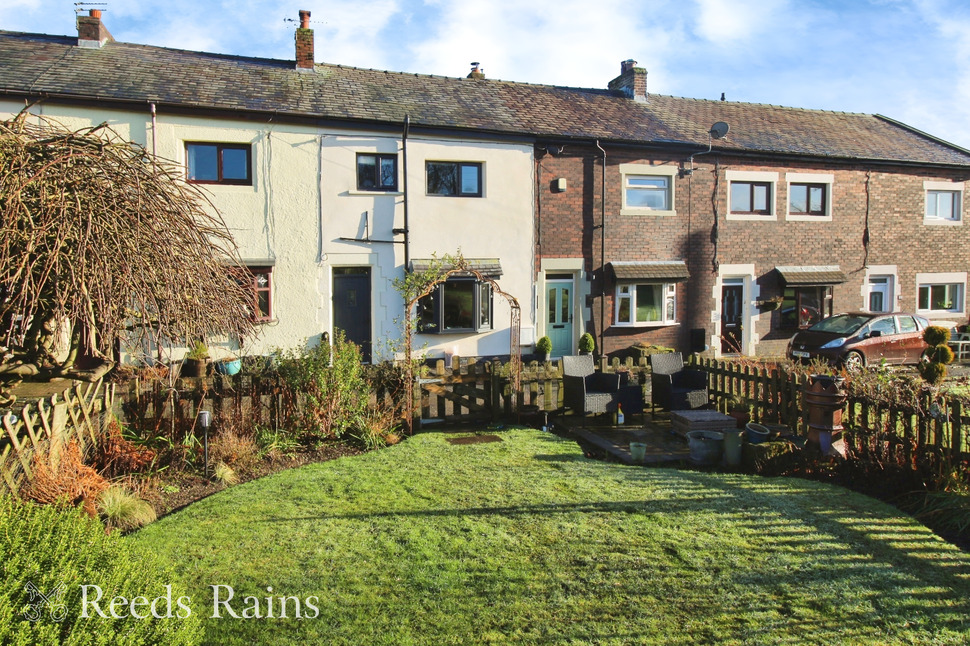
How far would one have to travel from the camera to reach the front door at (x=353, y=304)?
1519 cm

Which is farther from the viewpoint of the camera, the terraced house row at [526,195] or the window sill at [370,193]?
the window sill at [370,193]

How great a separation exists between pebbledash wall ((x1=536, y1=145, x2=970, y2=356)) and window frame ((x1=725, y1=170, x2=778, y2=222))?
5cm

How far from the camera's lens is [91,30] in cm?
1560

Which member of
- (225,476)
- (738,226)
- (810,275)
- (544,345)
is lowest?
(225,476)

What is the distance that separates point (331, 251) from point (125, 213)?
33.7 feet

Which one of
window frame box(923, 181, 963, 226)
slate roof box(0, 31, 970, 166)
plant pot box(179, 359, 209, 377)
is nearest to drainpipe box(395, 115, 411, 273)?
slate roof box(0, 31, 970, 166)

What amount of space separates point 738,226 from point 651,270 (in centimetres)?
347

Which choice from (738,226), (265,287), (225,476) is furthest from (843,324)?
(225,476)

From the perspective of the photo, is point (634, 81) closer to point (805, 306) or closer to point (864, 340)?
point (805, 306)

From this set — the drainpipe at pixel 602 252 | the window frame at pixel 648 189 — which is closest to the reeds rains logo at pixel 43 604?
the drainpipe at pixel 602 252

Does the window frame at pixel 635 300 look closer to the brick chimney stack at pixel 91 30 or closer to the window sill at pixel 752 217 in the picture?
the window sill at pixel 752 217

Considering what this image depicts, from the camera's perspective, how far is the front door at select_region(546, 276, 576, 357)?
55.8 feet

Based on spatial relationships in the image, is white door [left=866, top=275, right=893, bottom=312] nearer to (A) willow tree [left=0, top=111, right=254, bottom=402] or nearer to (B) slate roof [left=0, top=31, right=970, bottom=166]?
(B) slate roof [left=0, top=31, right=970, bottom=166]

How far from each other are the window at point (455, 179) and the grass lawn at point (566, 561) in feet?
34.0
